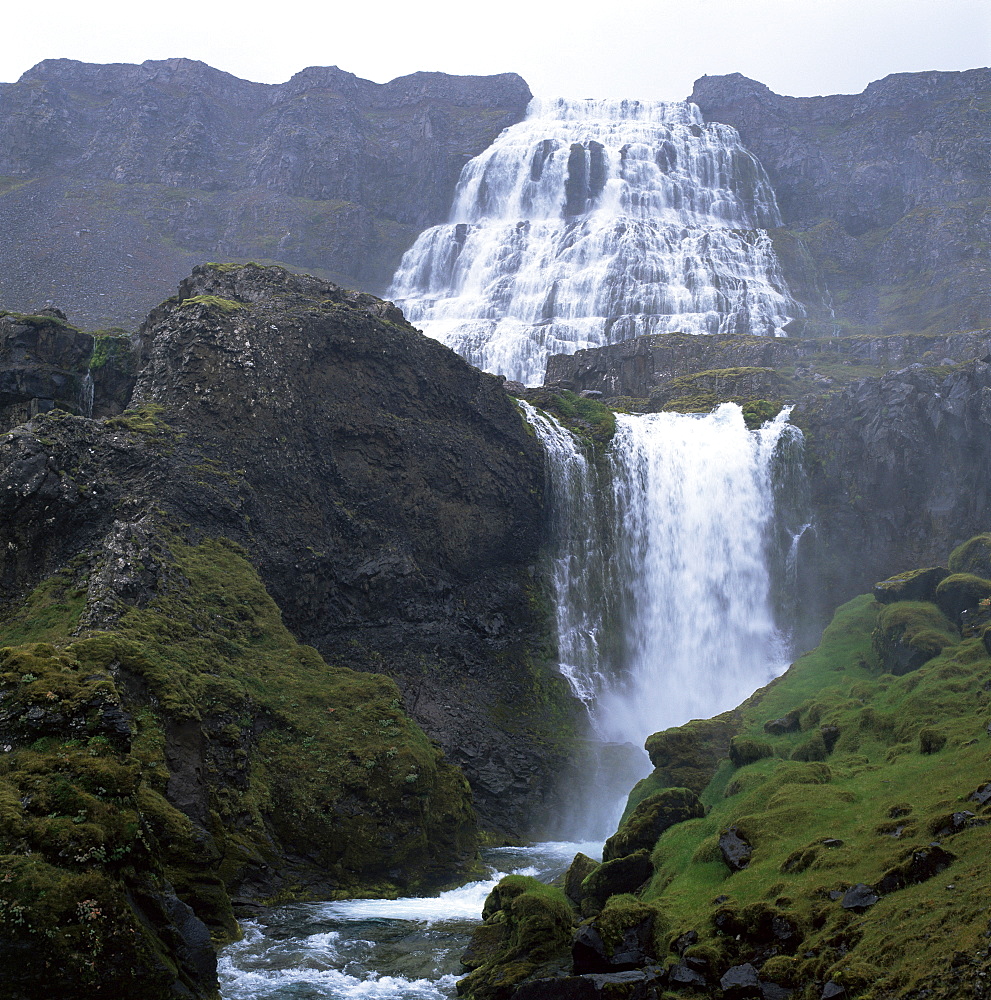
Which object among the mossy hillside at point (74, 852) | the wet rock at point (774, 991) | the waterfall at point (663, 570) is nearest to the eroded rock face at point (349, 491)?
the waterfall at point (663, 570)

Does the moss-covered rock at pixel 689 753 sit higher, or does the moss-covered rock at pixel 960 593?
the moss-covered rock at pixel 960 593

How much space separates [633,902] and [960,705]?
8883 mm

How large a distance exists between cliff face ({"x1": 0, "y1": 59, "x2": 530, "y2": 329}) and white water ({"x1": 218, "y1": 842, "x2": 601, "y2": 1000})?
237ft

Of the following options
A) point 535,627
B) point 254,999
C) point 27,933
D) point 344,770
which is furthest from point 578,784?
point 27,933

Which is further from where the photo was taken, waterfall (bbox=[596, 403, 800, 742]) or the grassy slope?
waterfall (bbox=[596, 403, 800, 742])

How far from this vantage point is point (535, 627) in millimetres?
40969

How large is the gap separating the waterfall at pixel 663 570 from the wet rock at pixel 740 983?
89.9ft

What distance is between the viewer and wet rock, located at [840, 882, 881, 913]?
11930 mm

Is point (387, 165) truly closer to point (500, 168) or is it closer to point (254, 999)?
point (500, 168)

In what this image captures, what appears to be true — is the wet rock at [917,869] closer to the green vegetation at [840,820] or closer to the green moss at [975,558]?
the green vegetation at [840,820]

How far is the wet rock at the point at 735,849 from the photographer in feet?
51.9

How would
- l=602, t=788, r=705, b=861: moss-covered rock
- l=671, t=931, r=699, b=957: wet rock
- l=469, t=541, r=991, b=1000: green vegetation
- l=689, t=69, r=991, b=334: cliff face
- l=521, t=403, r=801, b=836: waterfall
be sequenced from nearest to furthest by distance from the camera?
l=469, t=541, r=991, b=1000: green vegetation
l=671, t=931, r=699, b=957: wet rock
l=602, t=788, r=705, b=861: moss-covered rock
l=521, t=403, r=801, b=836: waterfall
l=689, t=69, r=991, b=334: cliff face

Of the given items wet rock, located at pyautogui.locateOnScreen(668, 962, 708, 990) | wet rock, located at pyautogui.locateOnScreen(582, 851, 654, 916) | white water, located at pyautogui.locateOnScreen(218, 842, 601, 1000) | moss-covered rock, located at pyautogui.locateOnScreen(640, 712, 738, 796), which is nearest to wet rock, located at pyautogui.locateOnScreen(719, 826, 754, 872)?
wet rock, located at pyautogui.locateOnScreen(582, 851, 654, 916)

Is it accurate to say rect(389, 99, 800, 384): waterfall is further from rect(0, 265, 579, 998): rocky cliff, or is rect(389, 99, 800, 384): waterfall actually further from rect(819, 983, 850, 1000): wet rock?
rect(819, 983, 850, 1000): wet rock
